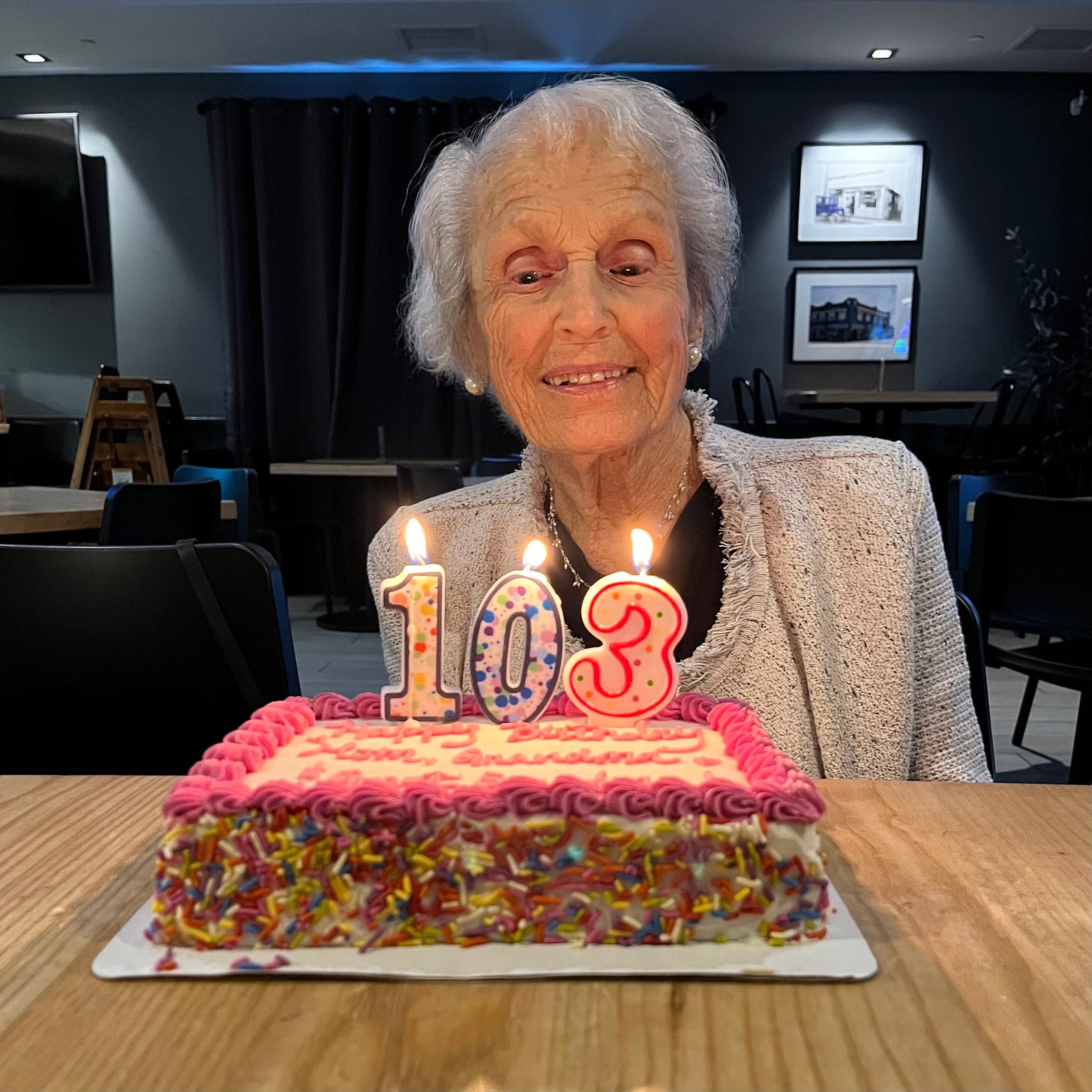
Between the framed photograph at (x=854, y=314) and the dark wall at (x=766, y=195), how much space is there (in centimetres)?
8

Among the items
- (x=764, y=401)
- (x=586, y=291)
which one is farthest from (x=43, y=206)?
(x=586, y=291)

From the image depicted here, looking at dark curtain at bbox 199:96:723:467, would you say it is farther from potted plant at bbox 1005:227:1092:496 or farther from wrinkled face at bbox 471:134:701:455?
wrinkled face at bbox 471:134:701:455

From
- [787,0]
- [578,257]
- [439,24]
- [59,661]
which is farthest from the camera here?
[439,24]

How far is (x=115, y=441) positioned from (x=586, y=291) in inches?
208

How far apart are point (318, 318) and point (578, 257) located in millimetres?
5514

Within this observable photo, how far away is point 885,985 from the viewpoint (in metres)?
0.66

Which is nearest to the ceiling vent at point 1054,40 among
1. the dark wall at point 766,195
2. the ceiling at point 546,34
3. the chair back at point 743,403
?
the ceiling at point 546,34

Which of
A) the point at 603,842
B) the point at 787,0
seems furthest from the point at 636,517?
the point at 787,0

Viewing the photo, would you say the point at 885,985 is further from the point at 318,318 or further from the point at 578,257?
the point at 318,318

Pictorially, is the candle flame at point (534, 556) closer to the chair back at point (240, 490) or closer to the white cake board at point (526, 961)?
the white cake board at point (526, 961)

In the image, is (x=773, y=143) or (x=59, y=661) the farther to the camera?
(x=773, y=143)

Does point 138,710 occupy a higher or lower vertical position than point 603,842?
lower

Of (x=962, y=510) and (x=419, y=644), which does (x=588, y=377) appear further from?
(x=962, y=510)

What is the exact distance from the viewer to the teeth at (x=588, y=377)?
4.16 feet
